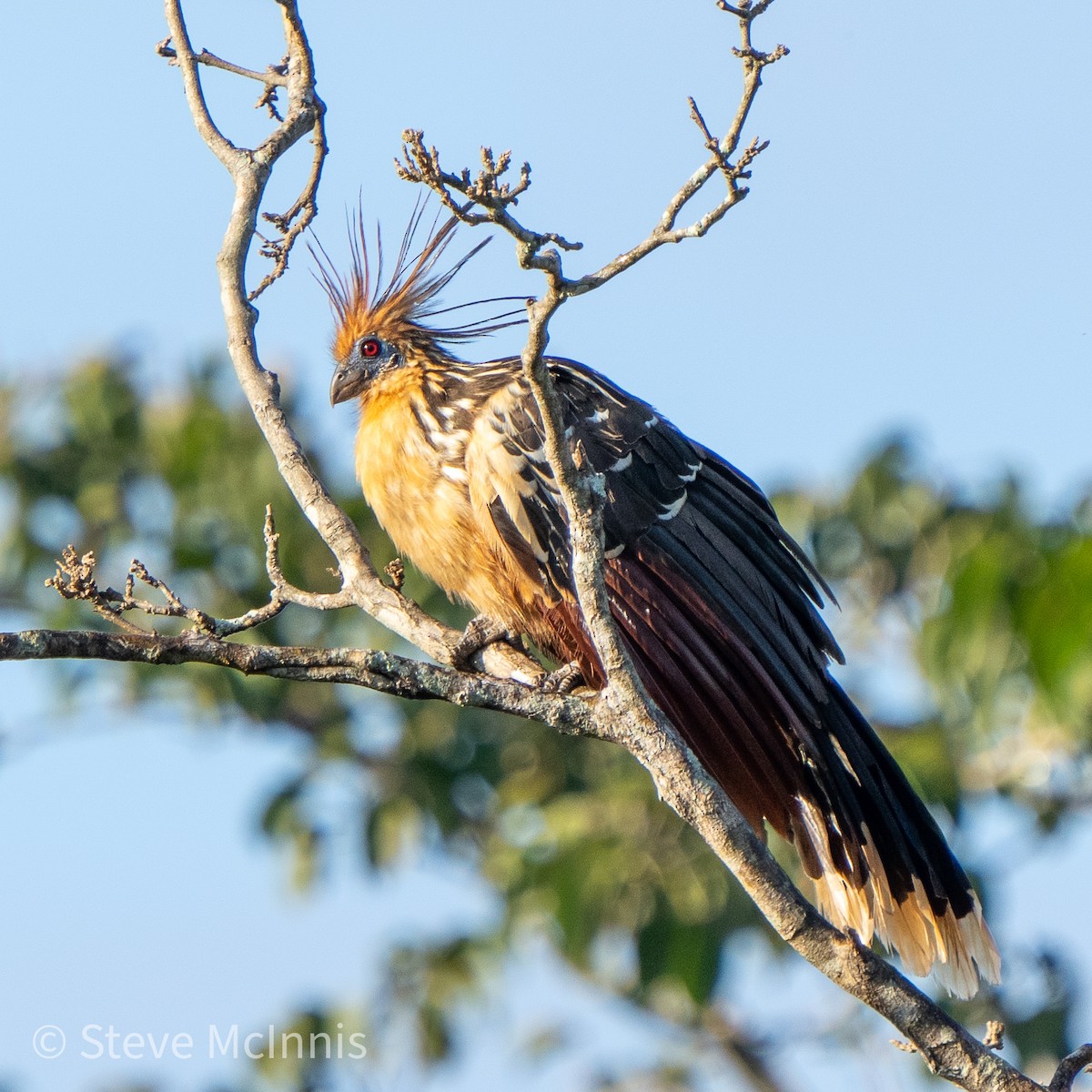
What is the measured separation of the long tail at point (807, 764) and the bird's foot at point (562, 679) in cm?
16

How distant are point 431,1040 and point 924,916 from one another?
351 centimetres

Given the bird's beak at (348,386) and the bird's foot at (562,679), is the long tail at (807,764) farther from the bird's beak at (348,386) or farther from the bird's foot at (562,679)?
the bird's beak at (348,386)

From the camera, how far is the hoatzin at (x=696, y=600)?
3887mm

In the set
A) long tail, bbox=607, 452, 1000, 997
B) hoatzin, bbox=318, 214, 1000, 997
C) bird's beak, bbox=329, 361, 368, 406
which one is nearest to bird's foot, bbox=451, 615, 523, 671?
hoatzin, bbox=318, 214, 1000, 997

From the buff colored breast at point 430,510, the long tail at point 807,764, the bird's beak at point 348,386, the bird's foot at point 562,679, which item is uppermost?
the bird's beak at point 348,386

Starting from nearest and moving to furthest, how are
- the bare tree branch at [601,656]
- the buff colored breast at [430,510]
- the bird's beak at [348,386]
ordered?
the bare tree branch at [601,656] < the buff colored breast at [430,510] < the bird's beak at [348,386]

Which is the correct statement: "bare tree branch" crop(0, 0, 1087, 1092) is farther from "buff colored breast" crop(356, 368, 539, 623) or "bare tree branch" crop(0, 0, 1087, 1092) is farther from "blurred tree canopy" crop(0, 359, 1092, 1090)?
"blurred tree canopy" crop(0, 359, 1092, 1090)

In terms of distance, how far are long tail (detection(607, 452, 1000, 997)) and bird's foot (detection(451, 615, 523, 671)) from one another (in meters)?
0.40

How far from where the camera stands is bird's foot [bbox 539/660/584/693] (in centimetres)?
395

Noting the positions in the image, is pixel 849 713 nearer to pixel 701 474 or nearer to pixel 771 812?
pixel 771 812

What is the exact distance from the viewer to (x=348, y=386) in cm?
506

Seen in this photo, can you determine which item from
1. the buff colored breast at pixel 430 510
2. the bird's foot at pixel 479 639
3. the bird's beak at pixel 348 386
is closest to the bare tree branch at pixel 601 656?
the bird's foot at pixel 479 639

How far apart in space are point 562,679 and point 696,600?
0.41m

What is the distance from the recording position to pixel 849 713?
3.93m
